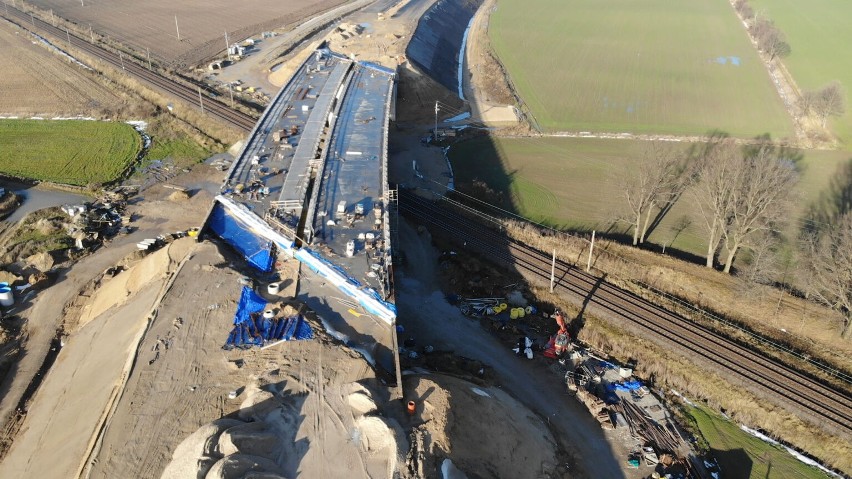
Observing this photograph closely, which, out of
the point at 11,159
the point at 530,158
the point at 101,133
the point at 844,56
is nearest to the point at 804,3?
the point at 844,56

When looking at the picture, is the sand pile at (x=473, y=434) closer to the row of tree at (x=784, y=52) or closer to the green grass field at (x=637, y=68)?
the green grass field at (x=637, y=68)

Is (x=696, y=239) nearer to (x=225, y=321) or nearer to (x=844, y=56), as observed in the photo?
(x=225, y=321)

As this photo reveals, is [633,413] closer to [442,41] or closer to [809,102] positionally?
[809,102]

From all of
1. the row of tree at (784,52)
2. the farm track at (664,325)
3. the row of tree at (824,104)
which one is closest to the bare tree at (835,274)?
the farm track at (664,325)

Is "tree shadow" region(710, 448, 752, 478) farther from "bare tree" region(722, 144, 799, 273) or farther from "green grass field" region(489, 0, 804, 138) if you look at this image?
"green grass field" region(489, 0, 804, 138)

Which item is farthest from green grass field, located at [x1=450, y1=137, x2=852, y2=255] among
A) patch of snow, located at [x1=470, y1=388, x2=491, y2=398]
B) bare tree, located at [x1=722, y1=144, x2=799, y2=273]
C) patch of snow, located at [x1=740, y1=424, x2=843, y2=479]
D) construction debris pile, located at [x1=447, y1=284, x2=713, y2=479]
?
patch of snow, located at [x1=470, y1=388, x2=491, y2=398]

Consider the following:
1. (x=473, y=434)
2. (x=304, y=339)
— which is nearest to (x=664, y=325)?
(x=473, y=434)
